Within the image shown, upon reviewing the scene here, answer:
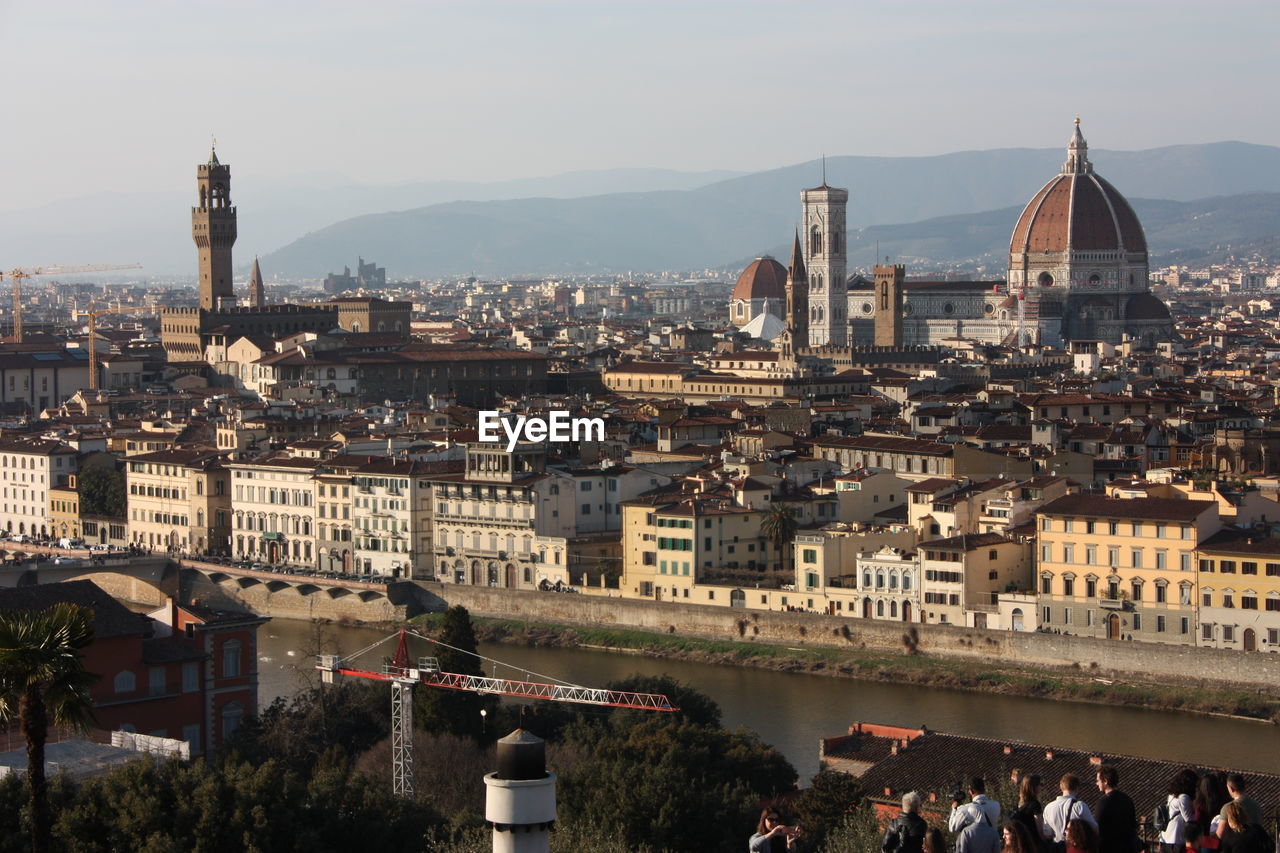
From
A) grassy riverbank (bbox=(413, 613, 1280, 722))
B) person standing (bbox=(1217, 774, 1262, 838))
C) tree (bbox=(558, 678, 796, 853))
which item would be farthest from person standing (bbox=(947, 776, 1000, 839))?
grassy riverbank (bbox=(413, 613, 1280, 722))

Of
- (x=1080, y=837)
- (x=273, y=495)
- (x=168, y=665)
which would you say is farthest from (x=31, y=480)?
(x=1080, y=837)

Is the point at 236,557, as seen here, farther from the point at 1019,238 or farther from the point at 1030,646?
the point at 1019,238

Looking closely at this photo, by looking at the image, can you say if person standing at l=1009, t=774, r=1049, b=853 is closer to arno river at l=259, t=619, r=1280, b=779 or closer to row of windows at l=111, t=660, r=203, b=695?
row of windows at l=111, t=660, r=203, b=695

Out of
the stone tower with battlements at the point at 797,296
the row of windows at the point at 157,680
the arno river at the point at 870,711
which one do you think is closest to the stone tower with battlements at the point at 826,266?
the stone tower with battlements at the point at 797,296

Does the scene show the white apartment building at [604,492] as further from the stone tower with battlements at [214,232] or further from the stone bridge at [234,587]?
the stone tower with battlements at [214,232]

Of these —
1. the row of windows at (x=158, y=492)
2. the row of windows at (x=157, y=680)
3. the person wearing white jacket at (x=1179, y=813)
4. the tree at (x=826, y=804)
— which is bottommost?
the tree at (x=826, y=804)
